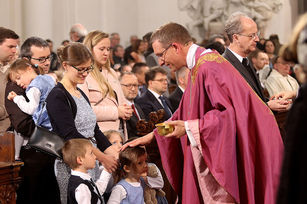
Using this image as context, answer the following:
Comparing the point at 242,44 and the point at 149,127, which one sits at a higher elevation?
the point at 242,44

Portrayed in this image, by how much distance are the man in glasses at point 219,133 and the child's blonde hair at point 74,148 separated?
37cm

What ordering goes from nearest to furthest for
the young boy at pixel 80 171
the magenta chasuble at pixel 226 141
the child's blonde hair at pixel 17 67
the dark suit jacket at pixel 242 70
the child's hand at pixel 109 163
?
the magenta chasuble at pixel 226 141 → the young boy at pixel 80 171 → the child's hand at pixel 109 163 → the child's blonde hair at pixel 17 67 → the dark suit jacket at pixel 242 70

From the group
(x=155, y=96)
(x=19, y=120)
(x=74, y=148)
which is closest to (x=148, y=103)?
(x=155, y=96)

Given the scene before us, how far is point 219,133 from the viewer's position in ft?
13.4

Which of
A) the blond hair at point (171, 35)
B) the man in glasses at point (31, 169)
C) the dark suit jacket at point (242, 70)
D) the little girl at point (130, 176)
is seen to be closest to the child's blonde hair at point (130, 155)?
the little girl at point (130, 176)

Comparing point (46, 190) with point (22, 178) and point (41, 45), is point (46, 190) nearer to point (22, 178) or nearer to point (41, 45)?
point (22, 178)

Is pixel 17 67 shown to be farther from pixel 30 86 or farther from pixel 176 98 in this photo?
pixel 176 98

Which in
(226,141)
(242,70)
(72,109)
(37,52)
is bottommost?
(226,141)

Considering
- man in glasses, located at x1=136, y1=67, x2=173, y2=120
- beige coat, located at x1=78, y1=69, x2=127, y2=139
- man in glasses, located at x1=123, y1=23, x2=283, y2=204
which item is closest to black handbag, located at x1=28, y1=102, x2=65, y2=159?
man in glasses, located at x1=123, y1=23, x2=283, y2=204

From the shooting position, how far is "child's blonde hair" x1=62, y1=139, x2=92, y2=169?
4.54m

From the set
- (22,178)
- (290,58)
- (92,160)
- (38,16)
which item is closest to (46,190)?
(22,178)

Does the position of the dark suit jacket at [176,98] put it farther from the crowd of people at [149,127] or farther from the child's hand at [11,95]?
the child's hand at [11,95]

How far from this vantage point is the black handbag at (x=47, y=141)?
14.9 feet

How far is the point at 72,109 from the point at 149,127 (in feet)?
3.76
